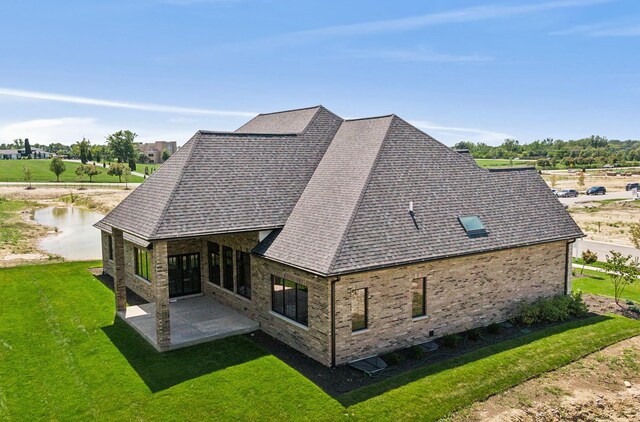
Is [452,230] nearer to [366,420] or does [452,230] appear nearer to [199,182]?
[366,420]

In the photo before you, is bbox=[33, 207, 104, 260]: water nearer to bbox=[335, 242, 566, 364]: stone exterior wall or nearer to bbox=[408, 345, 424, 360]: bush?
bbox=[335, 242, 566, 364]: stone exterior wall

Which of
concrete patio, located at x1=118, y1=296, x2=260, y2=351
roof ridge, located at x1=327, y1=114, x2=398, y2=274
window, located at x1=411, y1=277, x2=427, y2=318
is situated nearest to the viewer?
roof ridge, located at x1=327, y1=114, x2=398, y2=274

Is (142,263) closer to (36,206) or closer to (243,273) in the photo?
(243,273)

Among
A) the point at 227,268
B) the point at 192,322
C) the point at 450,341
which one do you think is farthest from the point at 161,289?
the point at 450,341

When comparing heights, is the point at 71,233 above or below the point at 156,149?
below

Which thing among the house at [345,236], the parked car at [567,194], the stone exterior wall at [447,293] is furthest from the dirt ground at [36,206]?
the parked car at [567,194]

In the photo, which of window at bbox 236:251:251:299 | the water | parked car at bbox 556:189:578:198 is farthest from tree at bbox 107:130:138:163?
window at bbox 236:251:251:299
